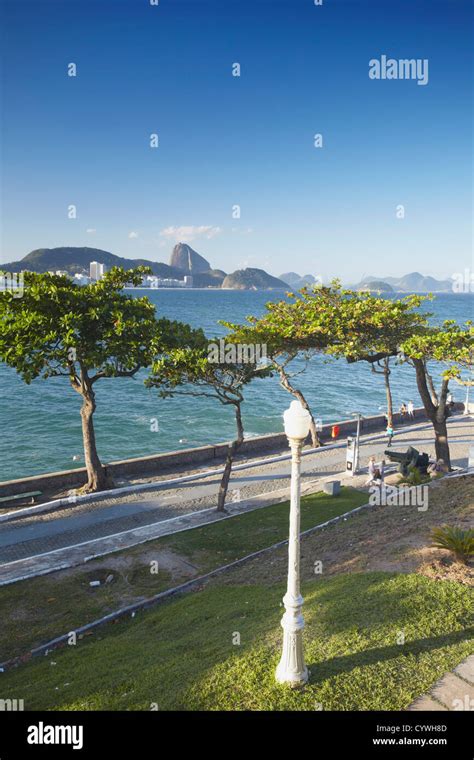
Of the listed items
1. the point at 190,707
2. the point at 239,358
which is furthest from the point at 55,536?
the point at 190,707

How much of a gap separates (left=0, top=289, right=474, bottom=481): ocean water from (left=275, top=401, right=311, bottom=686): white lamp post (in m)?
19.9

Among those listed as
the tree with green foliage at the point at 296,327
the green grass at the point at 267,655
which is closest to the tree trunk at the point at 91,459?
the tree with green foliage at the point at 296,327

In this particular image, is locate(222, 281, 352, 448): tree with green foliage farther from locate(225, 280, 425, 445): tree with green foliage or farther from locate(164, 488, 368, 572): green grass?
locate(164, 488, 368, 572): green grass

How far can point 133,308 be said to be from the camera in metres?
22.8

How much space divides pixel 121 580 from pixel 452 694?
9275 mm

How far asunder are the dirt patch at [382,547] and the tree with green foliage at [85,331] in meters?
10.8

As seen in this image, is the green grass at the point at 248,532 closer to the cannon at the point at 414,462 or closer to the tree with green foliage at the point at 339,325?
the cannon at the point at 414,462

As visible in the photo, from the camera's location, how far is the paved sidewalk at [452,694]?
7.24m

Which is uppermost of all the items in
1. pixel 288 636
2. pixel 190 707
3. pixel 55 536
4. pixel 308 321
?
pixel 308 321

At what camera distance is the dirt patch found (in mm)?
11383

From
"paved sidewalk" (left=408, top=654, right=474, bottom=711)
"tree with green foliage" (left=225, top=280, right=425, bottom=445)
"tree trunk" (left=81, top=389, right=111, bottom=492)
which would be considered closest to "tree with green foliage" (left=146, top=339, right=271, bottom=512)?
"tree with green foliage" (left=225, top=280, right=425, bottom=445)

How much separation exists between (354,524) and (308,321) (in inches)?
381

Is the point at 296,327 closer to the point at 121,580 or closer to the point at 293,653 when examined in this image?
the point at 121,580
